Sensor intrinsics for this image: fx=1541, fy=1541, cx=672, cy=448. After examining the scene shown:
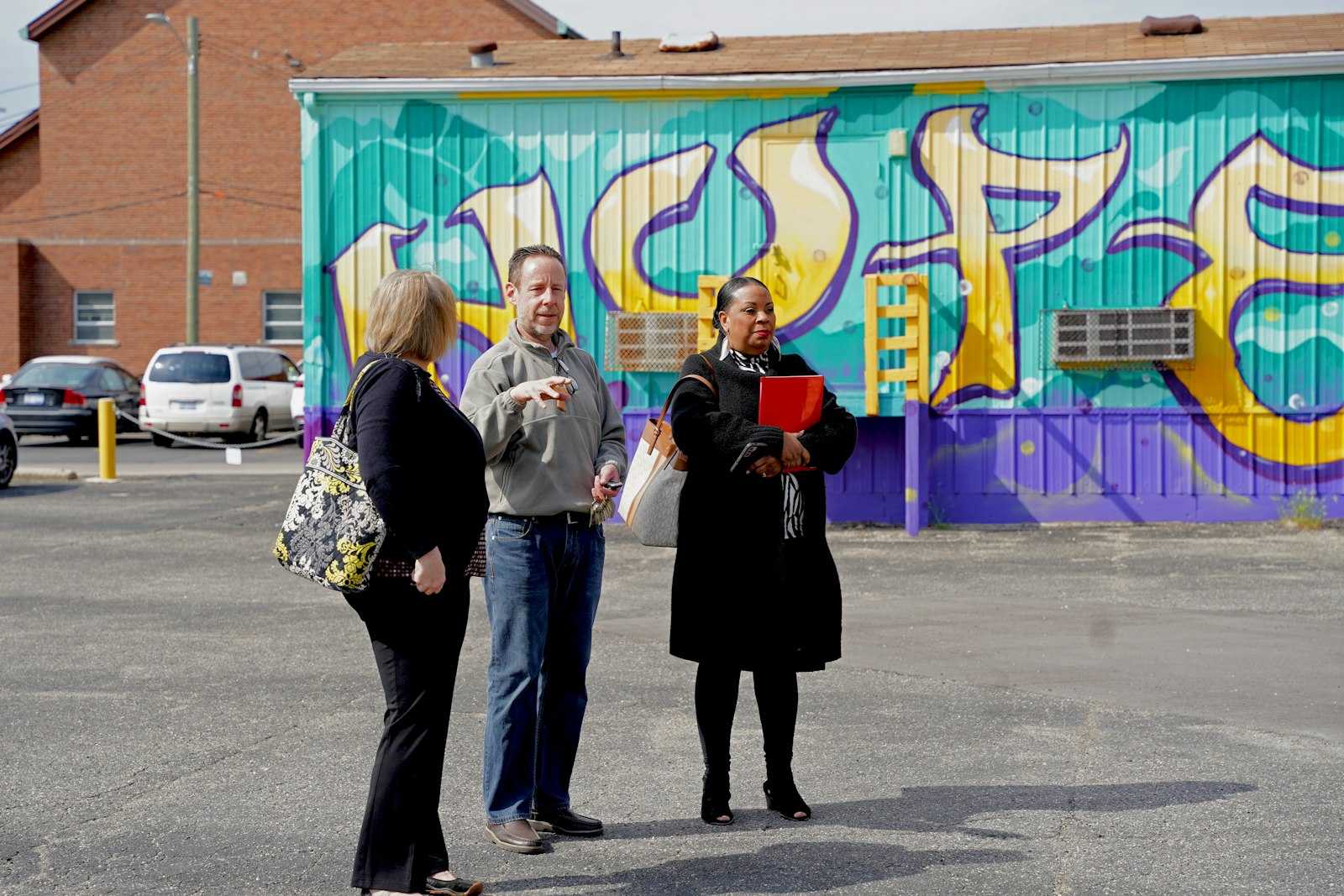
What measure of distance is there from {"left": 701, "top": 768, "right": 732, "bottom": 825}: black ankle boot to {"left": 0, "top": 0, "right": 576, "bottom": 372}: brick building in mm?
30159

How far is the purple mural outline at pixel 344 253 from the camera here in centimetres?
1406

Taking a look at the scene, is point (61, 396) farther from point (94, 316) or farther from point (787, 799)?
point (787, 799)

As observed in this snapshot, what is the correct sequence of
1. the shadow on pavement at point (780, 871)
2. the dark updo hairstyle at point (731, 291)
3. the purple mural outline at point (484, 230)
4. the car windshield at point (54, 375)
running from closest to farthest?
the shadow on pavement at point (780, 871), the dark updo hairstyle at point (731, 291), the purple mural outline at point (484, 230), the car windshield at point (54, 375)

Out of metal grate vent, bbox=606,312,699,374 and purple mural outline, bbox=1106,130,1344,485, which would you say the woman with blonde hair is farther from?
purple mural outline, bbox=1106,130,1344,485

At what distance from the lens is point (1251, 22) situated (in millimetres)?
14555

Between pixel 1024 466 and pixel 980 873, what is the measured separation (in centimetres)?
907

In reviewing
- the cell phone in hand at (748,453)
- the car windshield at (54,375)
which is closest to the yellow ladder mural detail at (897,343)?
the cell phone in hand at (748,453)

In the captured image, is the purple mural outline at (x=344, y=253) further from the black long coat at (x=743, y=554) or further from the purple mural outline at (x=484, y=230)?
the black long coat at (x=743, y=554)

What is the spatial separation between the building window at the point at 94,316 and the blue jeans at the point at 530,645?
1276 inches

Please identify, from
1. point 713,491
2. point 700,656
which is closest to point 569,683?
point 700,656

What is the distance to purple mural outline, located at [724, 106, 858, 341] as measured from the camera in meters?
13.5

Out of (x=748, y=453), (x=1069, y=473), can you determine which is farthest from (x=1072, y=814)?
(x=1069, y=473)

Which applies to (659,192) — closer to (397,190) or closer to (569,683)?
(397,190)

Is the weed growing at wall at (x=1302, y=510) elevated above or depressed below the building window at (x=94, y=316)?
below
